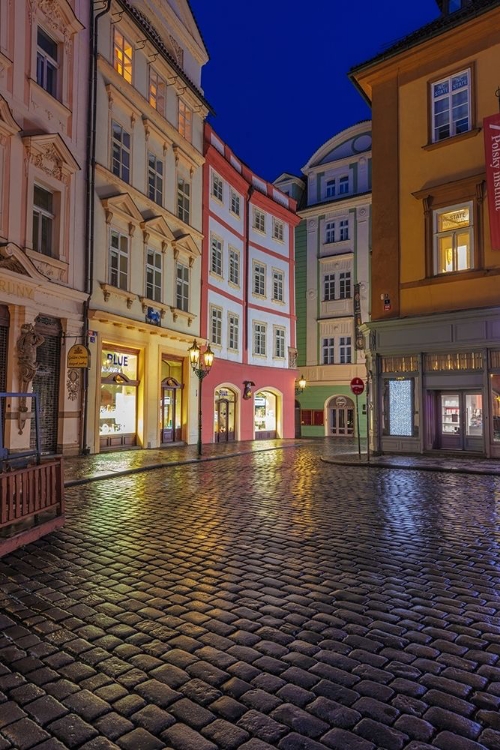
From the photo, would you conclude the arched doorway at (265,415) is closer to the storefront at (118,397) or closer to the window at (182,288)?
the window at (182,288)

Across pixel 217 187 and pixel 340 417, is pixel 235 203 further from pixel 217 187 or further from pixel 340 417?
pixel 340 417

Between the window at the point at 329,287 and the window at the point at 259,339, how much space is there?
649cm

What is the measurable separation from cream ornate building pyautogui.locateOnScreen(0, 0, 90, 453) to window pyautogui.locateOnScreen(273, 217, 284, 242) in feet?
55.5

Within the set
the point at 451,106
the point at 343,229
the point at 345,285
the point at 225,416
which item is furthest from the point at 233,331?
the point at 451,106

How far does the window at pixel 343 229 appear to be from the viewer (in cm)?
3575

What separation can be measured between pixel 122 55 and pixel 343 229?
19242mm

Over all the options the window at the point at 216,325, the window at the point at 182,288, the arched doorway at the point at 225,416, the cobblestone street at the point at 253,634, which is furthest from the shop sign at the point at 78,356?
the arched doorway at the point at 225,416

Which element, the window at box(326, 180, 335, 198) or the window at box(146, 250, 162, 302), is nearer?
the window at box(146, 250, 162, 302)

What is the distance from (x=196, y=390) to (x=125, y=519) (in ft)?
56.6

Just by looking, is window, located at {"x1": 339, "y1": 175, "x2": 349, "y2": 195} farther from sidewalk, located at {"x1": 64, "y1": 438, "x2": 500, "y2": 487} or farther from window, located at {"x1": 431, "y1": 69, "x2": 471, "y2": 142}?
sidewalk, located at {"x1": 64, "y1": 438, "x2": 500, "y2": 487}

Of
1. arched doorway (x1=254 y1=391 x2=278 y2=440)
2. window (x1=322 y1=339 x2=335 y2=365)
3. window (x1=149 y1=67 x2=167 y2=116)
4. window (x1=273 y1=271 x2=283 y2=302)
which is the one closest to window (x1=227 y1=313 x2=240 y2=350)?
arched doorway (x1=254 y1=391 x2=278 y2=440)

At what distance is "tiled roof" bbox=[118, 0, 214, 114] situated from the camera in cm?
2044

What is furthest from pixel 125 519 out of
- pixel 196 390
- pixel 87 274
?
pixel 196 390

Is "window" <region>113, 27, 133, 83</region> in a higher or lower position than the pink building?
higher
